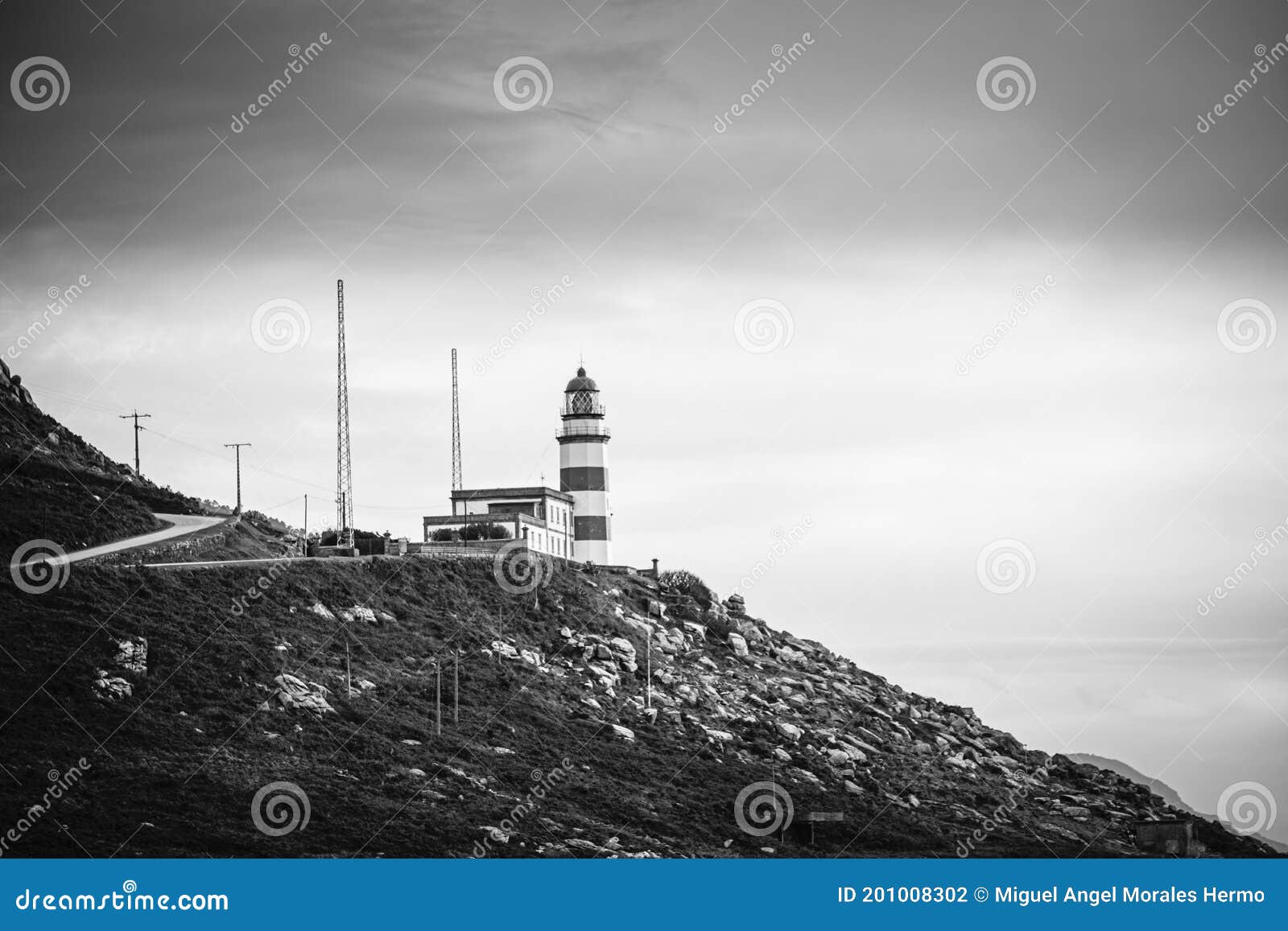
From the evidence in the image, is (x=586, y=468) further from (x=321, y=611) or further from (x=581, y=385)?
(x=321, y=611)

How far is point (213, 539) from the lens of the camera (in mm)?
77188

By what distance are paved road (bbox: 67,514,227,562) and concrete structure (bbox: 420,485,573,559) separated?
12577 mm

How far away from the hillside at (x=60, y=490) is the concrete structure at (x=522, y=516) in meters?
14.5

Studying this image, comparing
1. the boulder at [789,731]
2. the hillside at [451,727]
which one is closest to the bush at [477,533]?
the hillside at [451,727]

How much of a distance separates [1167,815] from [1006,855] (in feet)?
58.7

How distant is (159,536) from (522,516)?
68.9 feet

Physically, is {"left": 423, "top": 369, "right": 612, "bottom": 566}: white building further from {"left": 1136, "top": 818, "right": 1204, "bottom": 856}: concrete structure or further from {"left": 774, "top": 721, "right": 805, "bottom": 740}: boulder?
{"left": 1136, "top": 818, "right": 1204, "bottom": 856}: concrete structure

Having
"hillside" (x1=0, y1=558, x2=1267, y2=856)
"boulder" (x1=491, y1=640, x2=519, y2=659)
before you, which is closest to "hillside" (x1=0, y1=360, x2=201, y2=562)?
"hillside" (x1=0, y1=558, x2=1267, y2=856)

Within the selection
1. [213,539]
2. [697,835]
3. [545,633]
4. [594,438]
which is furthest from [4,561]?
[594,438]

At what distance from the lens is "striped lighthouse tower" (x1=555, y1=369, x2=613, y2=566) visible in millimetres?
98125

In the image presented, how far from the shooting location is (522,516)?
298 feet

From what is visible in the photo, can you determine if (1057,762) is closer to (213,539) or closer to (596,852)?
(596,852)

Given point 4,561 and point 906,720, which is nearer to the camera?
point 4,561

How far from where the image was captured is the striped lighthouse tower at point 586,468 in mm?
98125
